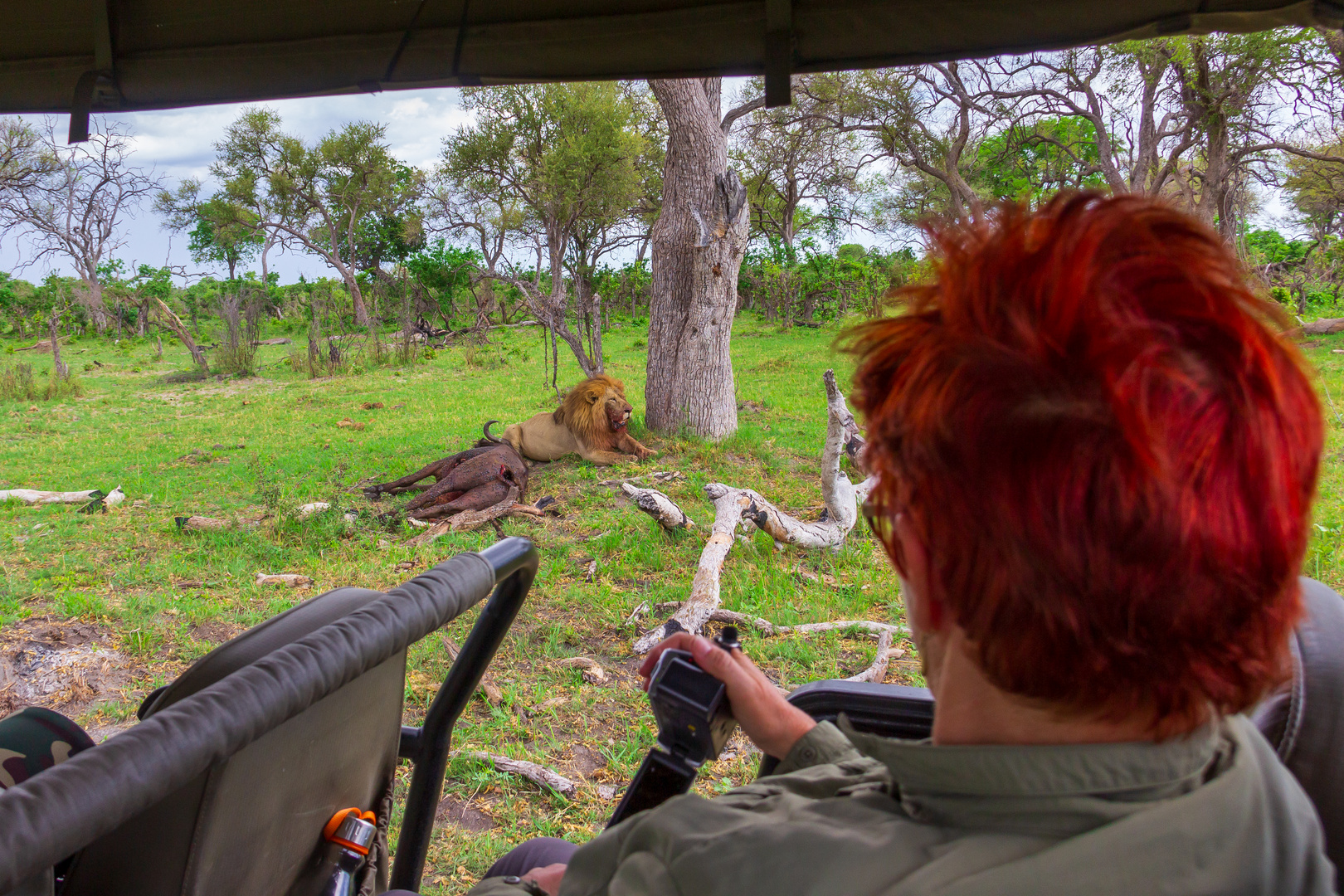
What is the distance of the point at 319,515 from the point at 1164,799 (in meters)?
5.03

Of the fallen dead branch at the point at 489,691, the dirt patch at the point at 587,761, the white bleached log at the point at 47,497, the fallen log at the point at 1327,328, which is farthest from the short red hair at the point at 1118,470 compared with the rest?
the fallen log at the point at 1327,328

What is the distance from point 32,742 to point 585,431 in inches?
216

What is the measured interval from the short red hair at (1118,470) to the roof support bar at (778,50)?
0.99 meters

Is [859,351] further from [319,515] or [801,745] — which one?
[319,515]

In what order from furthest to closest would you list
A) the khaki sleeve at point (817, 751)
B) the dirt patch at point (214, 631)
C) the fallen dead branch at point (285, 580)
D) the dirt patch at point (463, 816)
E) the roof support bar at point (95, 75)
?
the fallen dead branch at point (285, 580) < the dirt patch at point (214, 631) < the dirt patch at point (463, 816) < the roof support bar at point (95, 75) < the khaki sleeve at point (817, 751)

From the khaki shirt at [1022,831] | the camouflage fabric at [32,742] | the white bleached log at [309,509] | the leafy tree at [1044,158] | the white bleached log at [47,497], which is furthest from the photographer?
the leafy tree at [1044,158]

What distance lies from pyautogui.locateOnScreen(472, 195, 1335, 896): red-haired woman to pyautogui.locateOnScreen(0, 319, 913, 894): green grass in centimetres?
28

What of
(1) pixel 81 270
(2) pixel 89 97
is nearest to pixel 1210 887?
(2) pixel 89 97

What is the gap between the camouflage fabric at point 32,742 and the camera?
1.12 meters

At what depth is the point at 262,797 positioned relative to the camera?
0.92m

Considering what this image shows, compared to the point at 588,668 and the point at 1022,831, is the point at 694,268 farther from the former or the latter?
the point at 1022,831

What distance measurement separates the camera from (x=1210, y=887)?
0.54 metres

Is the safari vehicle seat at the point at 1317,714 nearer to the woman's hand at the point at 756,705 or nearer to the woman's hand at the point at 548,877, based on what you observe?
the woman's hand at the point at 756,705

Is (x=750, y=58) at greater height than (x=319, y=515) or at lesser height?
greater
